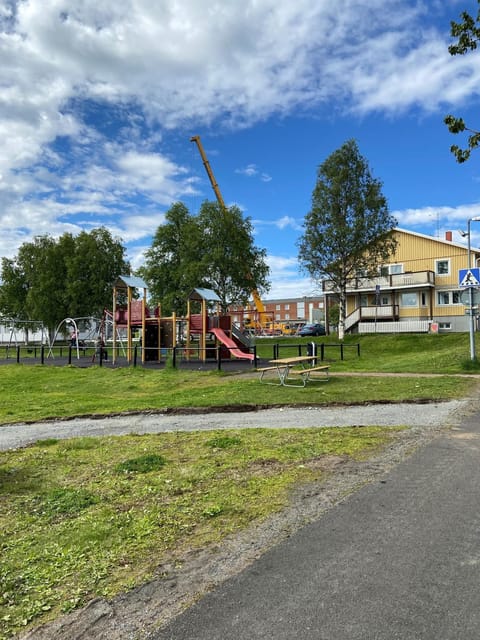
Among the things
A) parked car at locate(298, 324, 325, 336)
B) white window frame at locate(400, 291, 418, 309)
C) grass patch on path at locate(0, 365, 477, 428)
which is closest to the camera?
grass patch on path at locate(0, 365, 477, 428)

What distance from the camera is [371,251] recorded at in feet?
124

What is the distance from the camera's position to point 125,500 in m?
4.62

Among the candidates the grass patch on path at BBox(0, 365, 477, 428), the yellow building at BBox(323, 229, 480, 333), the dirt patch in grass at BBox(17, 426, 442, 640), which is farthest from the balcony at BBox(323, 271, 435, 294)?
the dirt patch in grass at BBox(17, 426, 442, 640)

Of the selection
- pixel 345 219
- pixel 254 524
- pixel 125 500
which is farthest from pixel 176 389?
pixel 345 219

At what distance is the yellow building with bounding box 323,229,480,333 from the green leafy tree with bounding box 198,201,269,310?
317 inches

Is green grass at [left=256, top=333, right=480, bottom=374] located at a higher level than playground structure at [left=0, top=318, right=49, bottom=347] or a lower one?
lower

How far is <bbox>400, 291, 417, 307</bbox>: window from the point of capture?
43562mm

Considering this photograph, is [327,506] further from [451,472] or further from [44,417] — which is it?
[44,417]

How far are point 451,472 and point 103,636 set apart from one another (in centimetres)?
395

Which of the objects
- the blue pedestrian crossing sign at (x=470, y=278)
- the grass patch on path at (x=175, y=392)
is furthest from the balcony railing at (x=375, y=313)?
the grass patch on path at (x=175, y=392)

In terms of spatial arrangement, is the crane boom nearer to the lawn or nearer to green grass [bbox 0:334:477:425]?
green grass [bbox 0:334:477:425]

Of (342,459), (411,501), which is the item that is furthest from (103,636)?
(342,459)

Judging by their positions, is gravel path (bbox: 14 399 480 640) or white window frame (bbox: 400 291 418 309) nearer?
gravel path (bbox: 14 399 480 640)

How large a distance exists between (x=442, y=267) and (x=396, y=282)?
14.3ft
